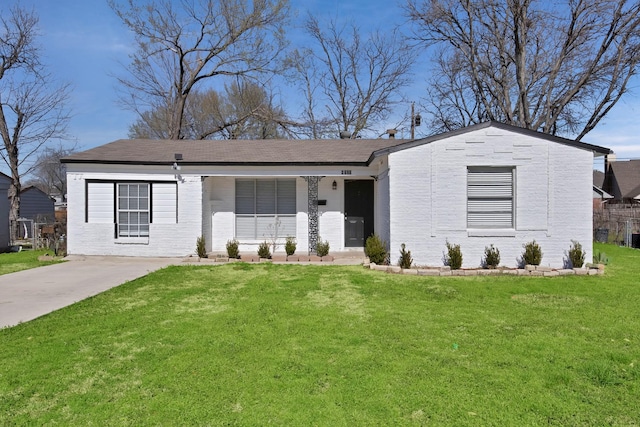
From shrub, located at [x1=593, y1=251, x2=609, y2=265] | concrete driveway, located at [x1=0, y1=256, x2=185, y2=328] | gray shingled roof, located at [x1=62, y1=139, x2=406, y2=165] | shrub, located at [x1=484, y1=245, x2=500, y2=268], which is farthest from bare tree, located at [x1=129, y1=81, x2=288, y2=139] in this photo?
shrub, located at [x1=593, y1=251, x2=609, y2=265]

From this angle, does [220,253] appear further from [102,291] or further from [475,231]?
[475,231]

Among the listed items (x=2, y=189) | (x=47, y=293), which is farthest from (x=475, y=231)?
(x=2, y=189)

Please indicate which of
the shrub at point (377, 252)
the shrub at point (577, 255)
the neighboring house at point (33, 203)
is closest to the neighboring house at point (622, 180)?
the shrub at point (577, 255)

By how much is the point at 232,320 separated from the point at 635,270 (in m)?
9.36

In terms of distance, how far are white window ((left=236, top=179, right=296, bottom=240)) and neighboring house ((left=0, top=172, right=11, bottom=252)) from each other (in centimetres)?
857

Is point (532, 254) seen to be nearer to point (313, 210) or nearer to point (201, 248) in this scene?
point (313, 210)

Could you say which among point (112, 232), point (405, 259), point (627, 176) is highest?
point (627, 176)

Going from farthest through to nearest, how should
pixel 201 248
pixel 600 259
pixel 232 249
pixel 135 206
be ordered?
pixel 135 206 → pixel 201 248 → pixel 232 249 → pixel 600 259

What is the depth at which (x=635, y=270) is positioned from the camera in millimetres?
9023

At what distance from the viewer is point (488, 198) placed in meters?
9.11

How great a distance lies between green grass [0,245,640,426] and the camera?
2.83m

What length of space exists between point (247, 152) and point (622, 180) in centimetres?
3279

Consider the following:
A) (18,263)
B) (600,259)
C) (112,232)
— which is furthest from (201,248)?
(600,259)

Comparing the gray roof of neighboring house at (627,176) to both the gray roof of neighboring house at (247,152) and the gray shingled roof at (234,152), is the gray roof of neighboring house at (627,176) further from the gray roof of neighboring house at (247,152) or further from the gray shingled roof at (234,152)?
the gray roof of neighboring house at (247,152)
